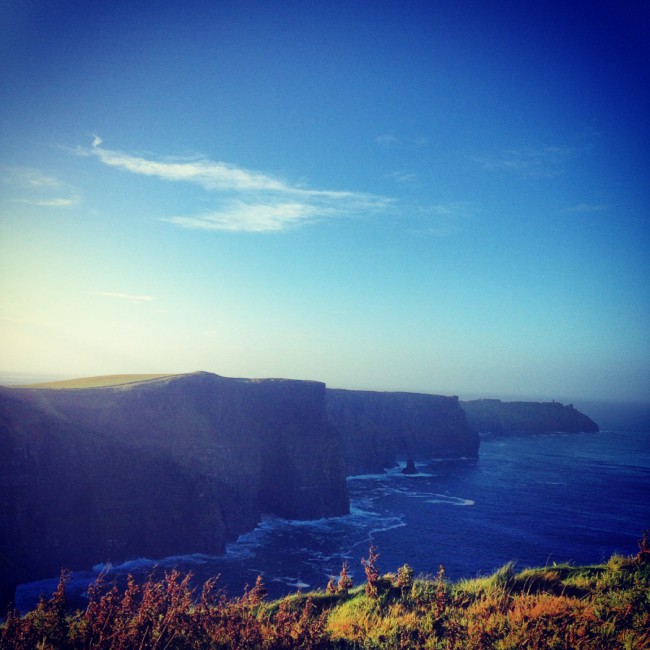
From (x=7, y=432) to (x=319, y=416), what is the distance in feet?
146

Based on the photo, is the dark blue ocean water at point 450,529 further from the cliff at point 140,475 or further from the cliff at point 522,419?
the cliff at point 522,419

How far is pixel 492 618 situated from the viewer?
8797 mm

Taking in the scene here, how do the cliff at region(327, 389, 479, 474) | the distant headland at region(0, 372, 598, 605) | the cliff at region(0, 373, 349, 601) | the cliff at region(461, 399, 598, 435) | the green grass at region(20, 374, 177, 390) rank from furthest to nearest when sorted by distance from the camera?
the cliff at region(461, 399, 598, 435) → the cliff at region(327, 389, 479, 474) → the green grass at region(20, 374, 177, 390) → the distant headland at region(0, 372, 598, 605) → the cliff at region(0, 373, 349, 601)

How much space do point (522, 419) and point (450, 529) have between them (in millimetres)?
151913

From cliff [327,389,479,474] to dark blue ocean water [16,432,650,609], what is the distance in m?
8.09

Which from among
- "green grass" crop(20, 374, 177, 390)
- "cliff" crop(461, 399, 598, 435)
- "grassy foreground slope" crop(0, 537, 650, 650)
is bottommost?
"cliff" crop(461, 399, 598, 435)

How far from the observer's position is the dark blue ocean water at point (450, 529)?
1673 inches

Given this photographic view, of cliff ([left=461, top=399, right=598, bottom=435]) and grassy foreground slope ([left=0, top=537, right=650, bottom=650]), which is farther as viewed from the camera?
cliff ([left=461, top=399, right=598, bottom=435])

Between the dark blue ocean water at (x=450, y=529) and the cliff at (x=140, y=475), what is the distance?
236cm

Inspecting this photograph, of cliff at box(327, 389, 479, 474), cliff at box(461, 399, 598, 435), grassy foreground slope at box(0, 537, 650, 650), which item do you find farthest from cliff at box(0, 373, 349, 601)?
cliff at box(461, 399, 598, 435)

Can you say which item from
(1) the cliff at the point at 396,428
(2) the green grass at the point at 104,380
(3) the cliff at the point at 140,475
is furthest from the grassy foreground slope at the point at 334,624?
(1) the cliff at the point at 396,428

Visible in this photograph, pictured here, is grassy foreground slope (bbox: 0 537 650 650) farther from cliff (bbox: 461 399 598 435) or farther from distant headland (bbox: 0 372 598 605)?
cliff (bbox: 461 399 598 435)

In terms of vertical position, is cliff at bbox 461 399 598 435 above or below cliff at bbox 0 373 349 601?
below

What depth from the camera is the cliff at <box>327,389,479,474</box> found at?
337ft
